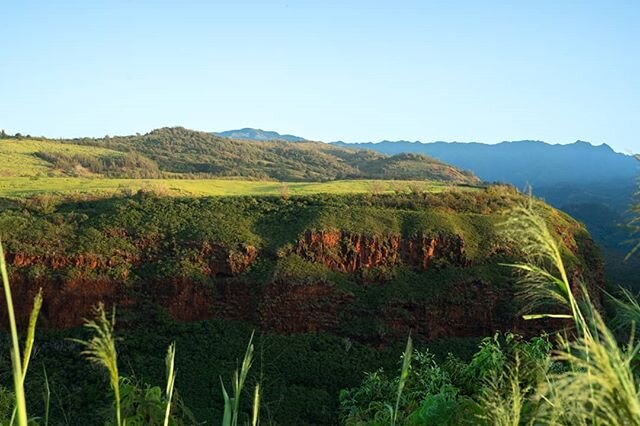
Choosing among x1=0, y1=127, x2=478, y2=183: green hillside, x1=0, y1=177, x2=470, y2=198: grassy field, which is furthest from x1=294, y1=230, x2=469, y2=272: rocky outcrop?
x1=0, y1=127, x2=478, y2=183: green hillside

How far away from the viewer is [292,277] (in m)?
46.0

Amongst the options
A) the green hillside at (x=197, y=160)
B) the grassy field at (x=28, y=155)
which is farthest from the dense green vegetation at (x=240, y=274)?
the green hillside at (x=197, y=160)

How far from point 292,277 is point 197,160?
87.7 meters

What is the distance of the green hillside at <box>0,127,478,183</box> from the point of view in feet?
309

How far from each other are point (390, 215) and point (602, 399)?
50154mm

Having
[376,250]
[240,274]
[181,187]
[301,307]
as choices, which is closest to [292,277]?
[301,307]

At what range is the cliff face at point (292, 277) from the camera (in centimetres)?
4416

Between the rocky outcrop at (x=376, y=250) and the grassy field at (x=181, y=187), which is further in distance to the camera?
the grassy field at (x=181, y=187)

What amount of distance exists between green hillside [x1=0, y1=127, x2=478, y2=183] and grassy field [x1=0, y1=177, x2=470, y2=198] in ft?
32.0

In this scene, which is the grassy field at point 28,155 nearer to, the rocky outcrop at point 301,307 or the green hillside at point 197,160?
the green hillside at point 197,160

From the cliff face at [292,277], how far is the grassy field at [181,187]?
546 inches

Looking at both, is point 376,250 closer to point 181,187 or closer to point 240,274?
point 240,274

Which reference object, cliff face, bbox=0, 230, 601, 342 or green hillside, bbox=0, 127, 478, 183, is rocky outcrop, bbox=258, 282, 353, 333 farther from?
green hillside, bbox=0, 127, 478, 183

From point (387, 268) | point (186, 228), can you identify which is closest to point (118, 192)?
point (186, 228)
